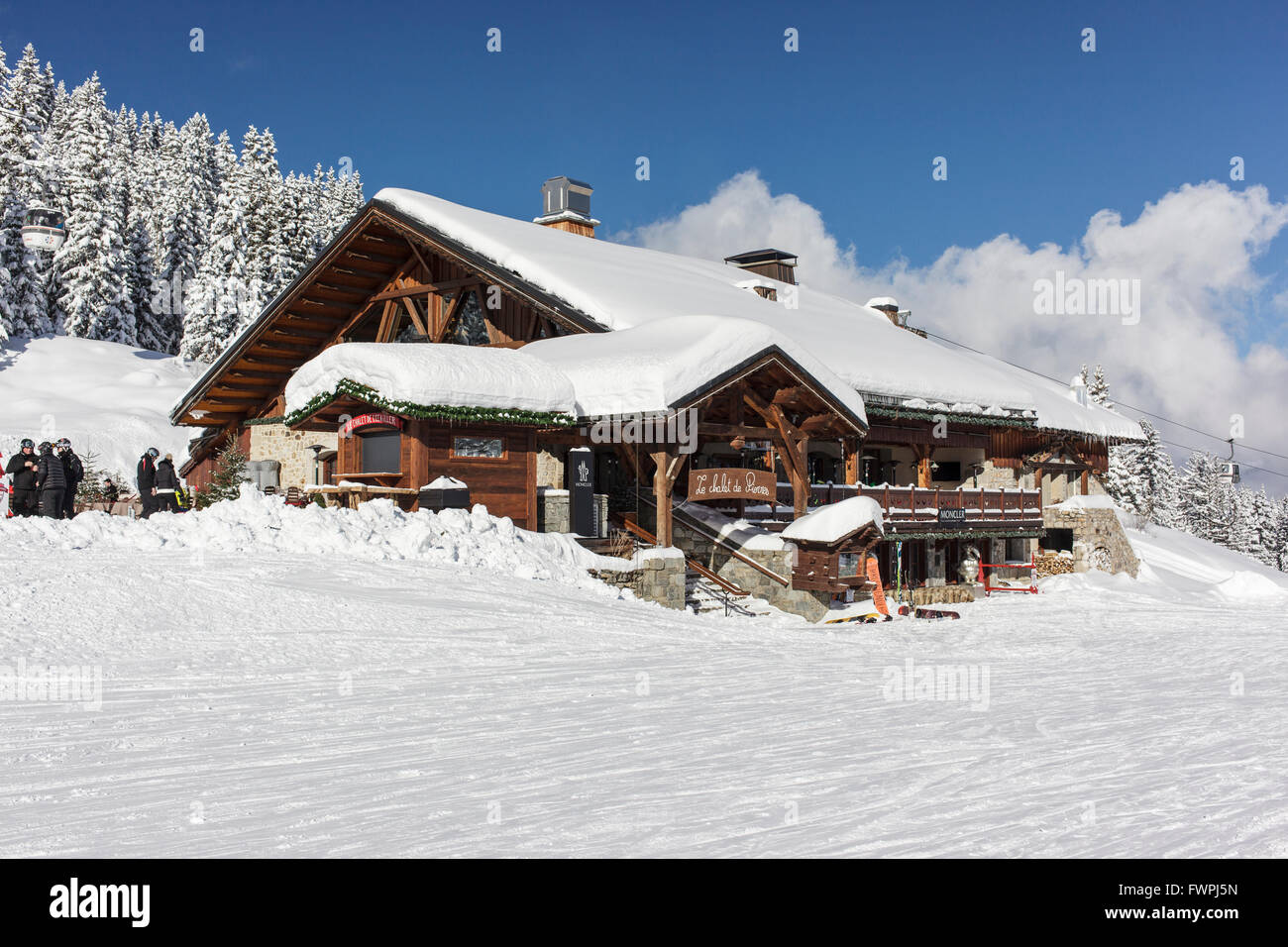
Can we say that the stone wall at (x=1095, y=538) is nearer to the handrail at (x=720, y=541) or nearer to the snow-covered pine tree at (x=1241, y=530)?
the handrail at (x=720, y=541)

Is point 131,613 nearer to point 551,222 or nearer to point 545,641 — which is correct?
point 545,641

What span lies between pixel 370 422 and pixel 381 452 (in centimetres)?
54

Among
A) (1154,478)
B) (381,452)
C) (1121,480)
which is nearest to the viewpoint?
(381,452)

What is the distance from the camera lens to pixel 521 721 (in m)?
7.14

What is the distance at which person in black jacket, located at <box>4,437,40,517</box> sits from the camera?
15016 millimetres

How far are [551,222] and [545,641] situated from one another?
24.0 metres

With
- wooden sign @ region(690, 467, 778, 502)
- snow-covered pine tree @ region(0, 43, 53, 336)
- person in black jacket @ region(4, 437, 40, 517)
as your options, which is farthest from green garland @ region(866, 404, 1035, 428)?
snow-covered pine tree @ region(0, 43, 53, 336)

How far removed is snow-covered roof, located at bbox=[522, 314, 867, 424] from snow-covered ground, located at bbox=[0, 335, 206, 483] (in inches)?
1170

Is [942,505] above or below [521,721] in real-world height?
above

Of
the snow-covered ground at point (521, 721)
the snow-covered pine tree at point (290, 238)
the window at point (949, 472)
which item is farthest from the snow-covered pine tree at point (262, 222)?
the snow-covered ground at point (521, 721)

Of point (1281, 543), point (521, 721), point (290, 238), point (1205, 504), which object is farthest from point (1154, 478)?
point (521, 721)

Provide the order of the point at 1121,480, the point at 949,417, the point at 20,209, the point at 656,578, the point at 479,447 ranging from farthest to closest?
the point at 1121,480 < the point at 20,209 < the point at 949,417 < the point at 479,447 < the point at 656,578

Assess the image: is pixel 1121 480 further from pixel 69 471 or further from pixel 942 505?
pixel 69 471
